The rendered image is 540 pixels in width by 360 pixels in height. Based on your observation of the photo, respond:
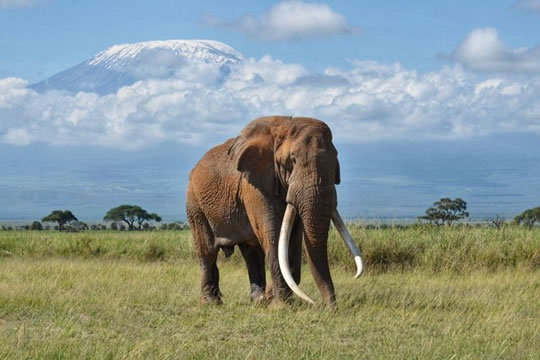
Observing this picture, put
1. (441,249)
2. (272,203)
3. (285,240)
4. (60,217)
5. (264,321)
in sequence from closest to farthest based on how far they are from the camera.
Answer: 1. (264,321)
2. (285,240)
3. (272,203)
4. (441,249)
5. (60,217)

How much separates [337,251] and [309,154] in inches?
289

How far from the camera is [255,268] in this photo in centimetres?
1159

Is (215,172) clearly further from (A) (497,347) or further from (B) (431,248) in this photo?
(B) (431,248)

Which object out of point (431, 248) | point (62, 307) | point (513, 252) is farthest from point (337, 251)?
point (62, 307)

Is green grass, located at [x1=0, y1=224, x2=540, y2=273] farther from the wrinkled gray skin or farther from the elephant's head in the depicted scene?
the elephant's head

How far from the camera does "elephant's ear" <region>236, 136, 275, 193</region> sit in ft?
33.6

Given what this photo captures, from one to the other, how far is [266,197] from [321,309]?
1.48 metres

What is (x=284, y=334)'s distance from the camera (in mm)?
8758

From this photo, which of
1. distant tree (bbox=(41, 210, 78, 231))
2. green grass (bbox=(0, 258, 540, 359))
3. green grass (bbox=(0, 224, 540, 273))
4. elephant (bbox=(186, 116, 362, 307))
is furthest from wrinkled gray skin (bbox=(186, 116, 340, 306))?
distant tree (bbox=(41, 210, 78, 231))

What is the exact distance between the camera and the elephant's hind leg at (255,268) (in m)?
11.5

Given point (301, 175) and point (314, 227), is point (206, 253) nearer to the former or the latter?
point (314, 227)

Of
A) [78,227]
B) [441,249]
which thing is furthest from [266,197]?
[78,227]

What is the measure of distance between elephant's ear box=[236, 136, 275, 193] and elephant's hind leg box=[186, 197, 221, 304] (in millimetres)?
1760

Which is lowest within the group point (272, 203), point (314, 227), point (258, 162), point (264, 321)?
point (264, 321)
